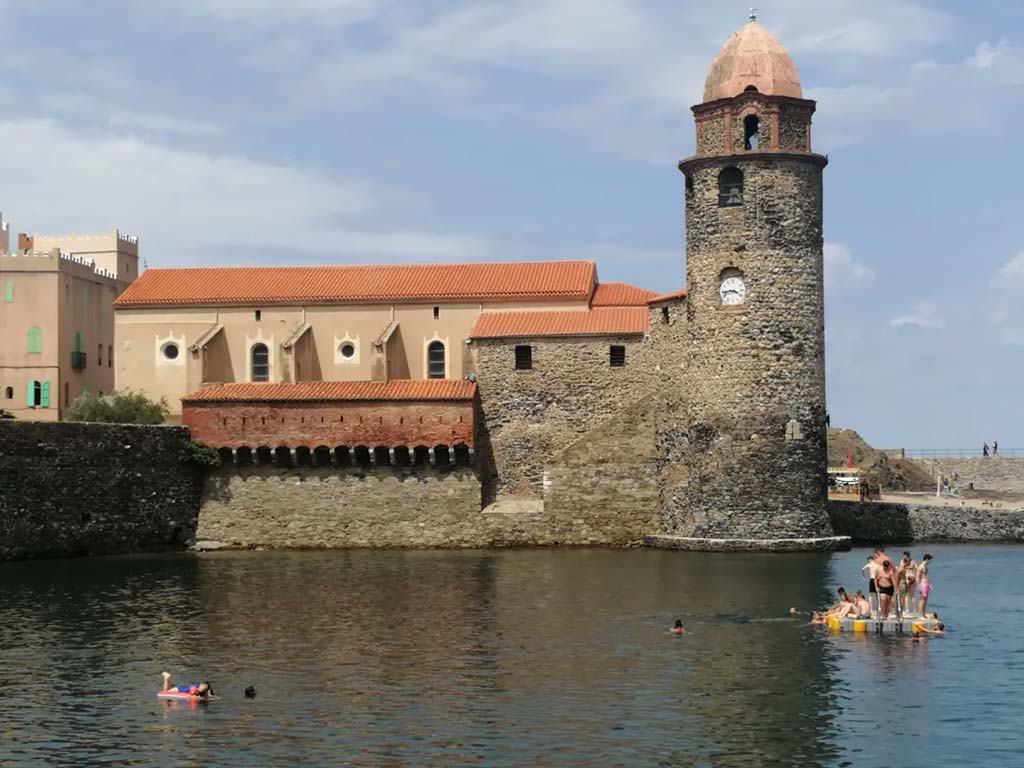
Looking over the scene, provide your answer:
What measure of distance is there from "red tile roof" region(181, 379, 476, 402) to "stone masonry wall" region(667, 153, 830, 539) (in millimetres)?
8381

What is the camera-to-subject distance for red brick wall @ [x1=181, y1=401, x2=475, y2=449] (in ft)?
162

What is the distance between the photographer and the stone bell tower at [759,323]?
46156 millimetres

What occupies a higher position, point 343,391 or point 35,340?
point 35,340

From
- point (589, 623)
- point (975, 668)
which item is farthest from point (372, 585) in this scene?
point (975, 668)

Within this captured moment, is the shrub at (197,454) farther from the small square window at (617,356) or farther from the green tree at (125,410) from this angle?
the small square window at (617,356)

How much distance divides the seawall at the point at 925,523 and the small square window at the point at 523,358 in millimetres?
10946

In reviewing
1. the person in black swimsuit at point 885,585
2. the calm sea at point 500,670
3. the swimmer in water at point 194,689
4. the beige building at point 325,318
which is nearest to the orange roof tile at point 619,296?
the beige building at point 325,318

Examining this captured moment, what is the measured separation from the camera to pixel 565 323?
50.8m

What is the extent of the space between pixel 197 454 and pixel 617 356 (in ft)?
46.0

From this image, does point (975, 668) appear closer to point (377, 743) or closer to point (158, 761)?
point (377, 743)

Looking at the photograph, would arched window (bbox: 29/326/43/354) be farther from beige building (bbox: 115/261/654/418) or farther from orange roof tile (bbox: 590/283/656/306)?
orange roof tile (bbox: 590/283/656/306)

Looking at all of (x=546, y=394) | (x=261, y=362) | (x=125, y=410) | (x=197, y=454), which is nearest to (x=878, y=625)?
(x=546, y=394)

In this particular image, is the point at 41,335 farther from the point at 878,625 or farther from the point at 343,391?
the point at 878,625

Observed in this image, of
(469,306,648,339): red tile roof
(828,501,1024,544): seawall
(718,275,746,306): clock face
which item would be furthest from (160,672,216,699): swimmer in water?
(828,501,1024,544): seawall
